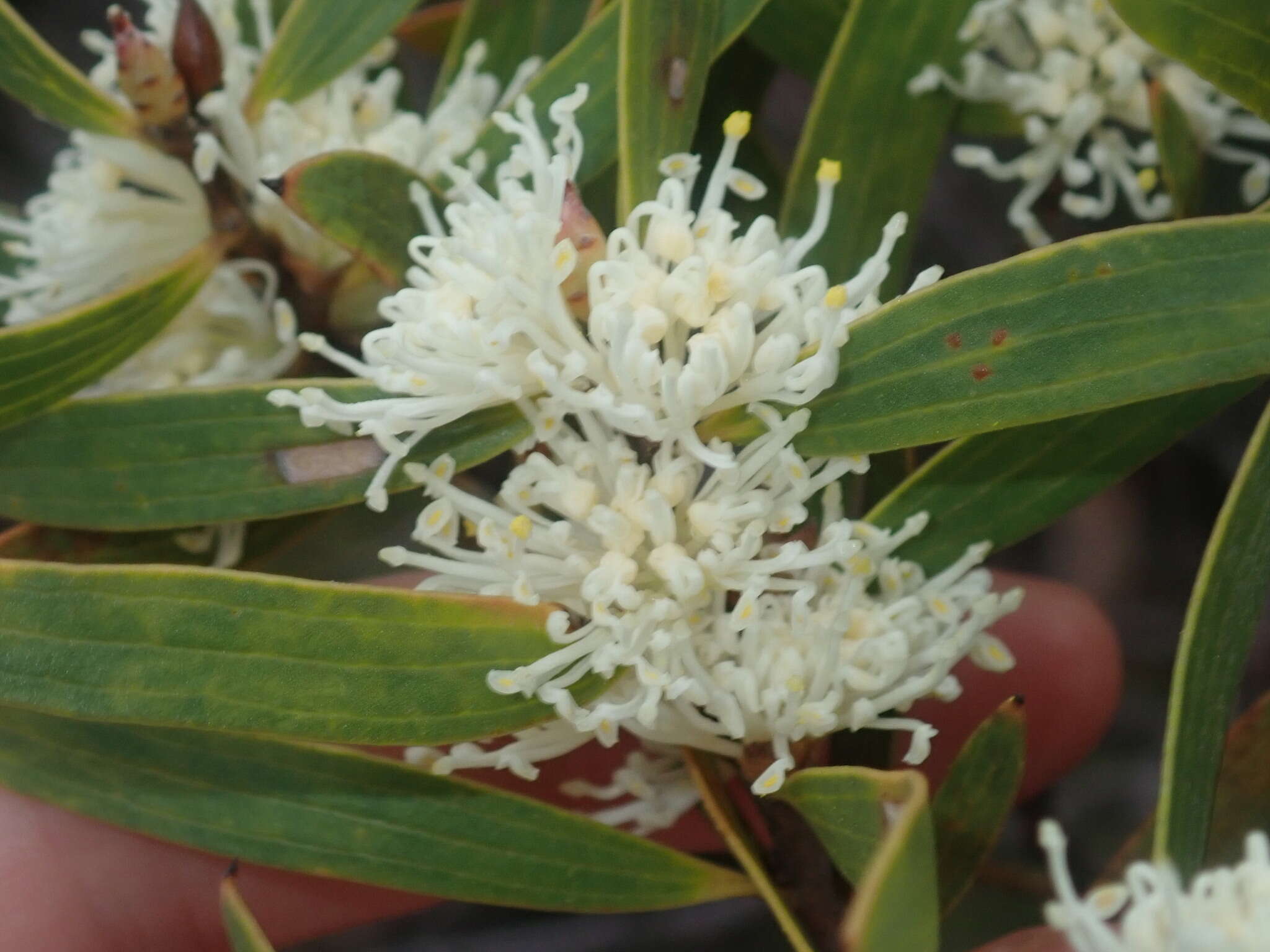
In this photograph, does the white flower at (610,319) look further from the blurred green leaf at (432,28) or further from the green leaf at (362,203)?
the blurred green leaf at (432,28)

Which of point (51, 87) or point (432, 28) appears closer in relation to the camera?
point (51, 87)

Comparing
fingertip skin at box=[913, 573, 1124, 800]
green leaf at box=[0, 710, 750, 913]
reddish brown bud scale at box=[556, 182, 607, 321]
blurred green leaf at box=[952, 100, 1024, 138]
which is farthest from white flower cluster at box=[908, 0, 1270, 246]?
green leaf at box=[0, 710, 750, 913]

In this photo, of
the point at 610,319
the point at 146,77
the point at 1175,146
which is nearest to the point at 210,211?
the point at 146,77

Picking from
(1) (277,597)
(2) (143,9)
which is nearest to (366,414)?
(1) (277,597)

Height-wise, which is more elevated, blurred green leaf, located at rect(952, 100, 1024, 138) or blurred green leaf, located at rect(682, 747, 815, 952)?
blurred green leaf, located at rect(952, 100, 1024, 138)

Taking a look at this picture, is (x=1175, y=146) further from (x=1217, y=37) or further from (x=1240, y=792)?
(x=1240, y=792)

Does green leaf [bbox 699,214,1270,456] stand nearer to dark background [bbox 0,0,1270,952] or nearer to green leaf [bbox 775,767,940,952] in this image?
green leaf [bbox 775,767,940,952]
